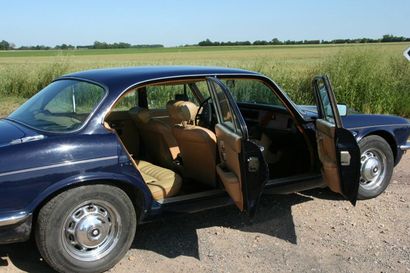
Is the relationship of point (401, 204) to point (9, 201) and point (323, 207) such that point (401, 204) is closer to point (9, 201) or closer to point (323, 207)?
point (323, 207)

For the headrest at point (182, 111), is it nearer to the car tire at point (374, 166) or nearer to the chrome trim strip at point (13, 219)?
the chrome trim strip at point (13, 219)

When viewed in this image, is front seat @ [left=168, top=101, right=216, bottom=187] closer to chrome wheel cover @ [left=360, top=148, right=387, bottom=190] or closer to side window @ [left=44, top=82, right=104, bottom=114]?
side window @ [left=44, top=82, right=104, bottom=114]

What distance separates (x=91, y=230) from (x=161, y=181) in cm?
82

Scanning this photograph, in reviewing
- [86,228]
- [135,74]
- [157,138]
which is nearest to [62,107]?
[135,74]

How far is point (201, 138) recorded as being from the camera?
4.37 meters

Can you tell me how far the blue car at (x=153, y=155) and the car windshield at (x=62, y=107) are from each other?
0.01 metres

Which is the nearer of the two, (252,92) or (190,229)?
(190,229)

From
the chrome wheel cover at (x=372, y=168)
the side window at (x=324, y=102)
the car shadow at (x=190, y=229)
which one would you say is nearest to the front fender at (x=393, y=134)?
the chrome wheel cover at (x=372, y=168)

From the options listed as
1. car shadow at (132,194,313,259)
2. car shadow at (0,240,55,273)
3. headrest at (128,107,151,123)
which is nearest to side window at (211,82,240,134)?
headrest at (128,107,151,123)

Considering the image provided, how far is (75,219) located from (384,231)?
2.80 meters

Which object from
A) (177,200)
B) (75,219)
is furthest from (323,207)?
(75,219)

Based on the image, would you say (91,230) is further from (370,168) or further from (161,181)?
(370,168)

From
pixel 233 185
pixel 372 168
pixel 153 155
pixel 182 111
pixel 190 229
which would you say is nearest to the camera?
pixel 233 185

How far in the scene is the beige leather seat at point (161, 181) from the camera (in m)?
4.14
